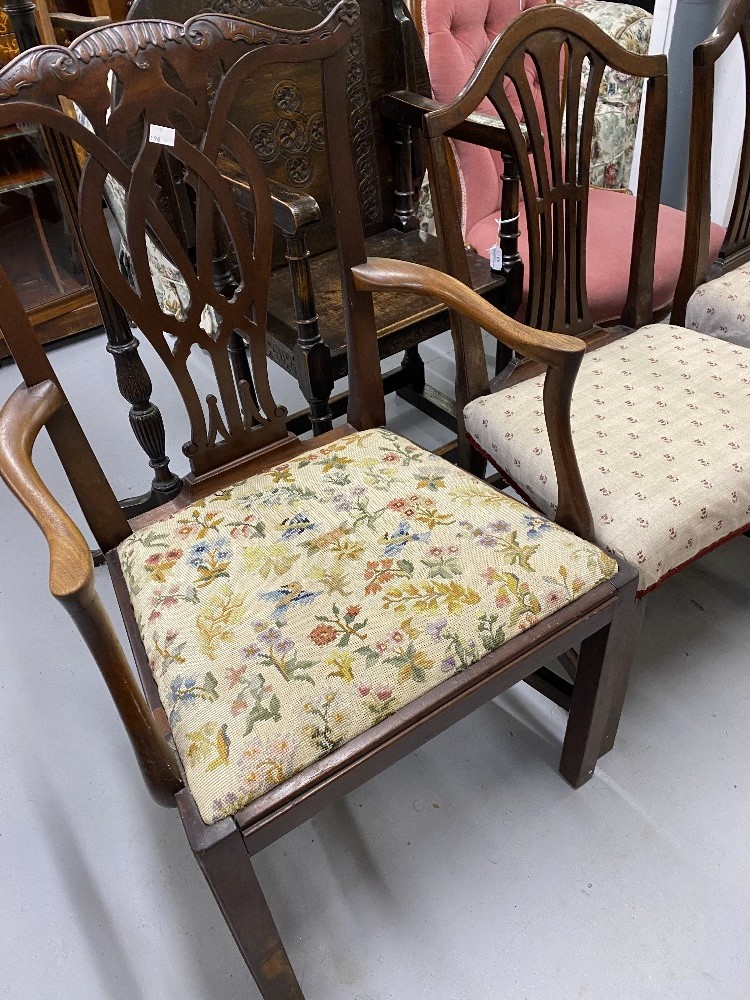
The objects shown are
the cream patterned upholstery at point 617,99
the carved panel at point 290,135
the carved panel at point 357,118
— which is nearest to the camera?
the carved panel at point 357,118

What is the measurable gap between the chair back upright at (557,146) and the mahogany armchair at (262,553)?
0.23 metres

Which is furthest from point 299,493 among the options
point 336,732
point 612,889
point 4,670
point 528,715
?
point 4,670

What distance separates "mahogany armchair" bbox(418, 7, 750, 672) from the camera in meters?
1.04

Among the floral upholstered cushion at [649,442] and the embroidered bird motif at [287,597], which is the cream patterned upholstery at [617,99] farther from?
the embroidered bird motif at [287,597]

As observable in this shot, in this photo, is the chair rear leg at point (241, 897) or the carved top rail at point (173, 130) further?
the carved top rail at point (173, 130)

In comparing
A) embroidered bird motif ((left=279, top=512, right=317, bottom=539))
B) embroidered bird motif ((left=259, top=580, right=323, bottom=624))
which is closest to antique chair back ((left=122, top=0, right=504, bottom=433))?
embroidered bird motif ((left=279, top=512, right=317, bottom=539))

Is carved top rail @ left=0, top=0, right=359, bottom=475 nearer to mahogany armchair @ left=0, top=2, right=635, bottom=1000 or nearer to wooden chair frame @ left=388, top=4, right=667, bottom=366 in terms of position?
mahogany armchair @ left=0, top=2, right=635, bottom=1000

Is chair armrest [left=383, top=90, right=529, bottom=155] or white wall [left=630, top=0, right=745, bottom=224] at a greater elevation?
chair armrest [left=383, top=90, right=529, bottom=155]

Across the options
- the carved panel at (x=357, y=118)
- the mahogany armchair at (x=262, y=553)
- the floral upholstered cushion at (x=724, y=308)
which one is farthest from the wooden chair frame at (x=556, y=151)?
the carved panel at (x=357, y=118)

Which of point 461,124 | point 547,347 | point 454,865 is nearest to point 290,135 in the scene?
point 461,124

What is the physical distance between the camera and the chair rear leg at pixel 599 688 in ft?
3.23

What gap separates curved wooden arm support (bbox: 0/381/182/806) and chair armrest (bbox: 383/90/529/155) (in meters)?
1.04

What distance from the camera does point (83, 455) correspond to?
0.98m

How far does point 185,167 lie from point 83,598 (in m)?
0.63
